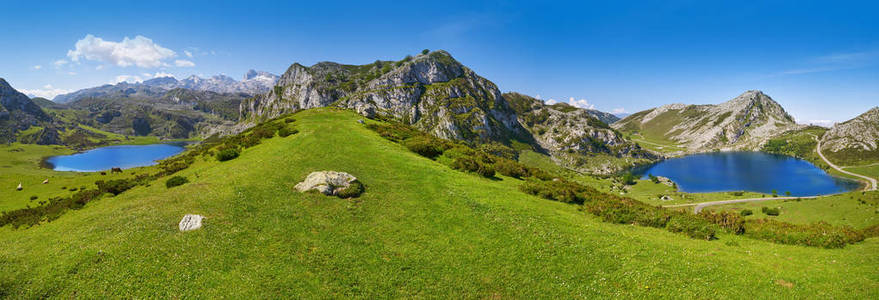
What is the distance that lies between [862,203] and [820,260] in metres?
80.4

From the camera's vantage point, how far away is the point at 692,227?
747 inches

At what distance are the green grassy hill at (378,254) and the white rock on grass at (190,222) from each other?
447 millimetres

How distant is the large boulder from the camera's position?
789 inches

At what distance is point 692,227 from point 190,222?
96.9 feet

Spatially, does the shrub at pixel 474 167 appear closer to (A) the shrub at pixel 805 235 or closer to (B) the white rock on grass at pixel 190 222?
(A) the shrub at pixel 805 235

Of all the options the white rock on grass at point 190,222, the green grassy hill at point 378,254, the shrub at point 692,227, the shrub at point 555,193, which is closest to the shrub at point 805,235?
the green grassy hill at point 378,254

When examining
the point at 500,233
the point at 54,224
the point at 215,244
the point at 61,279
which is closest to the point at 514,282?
the point at 500,233

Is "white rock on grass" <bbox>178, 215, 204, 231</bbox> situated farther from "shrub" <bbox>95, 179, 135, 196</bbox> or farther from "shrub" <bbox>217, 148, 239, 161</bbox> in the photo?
"shrub" <bbox>217, 148, 239, 161</bbox>

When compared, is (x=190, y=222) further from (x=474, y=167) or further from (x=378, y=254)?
(x=474, y=167)

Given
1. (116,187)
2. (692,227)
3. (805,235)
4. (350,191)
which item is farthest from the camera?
(116,187)

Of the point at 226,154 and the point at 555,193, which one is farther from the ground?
the point at 226,154

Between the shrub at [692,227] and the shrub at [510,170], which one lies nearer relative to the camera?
the shrub at [692,227]

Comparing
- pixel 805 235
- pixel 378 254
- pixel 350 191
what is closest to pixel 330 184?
pixel 350 191

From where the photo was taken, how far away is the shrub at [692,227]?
724 inches
